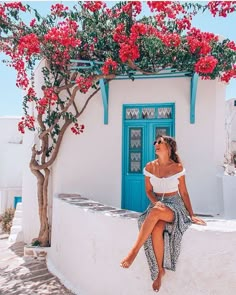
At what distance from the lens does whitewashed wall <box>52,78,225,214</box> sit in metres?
6.89

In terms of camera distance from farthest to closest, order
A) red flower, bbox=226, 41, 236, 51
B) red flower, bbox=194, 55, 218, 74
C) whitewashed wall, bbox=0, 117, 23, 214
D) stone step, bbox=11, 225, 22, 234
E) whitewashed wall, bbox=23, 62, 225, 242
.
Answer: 1. whitewashed wall, bbox=0, 117, 23, 214
2. stone step, bbox=11, 225, 22, 234
3. whitewashed wall, bbox=23, 62, 225, 242
4. red flower, bbox=226, 41, 236, 51
5. red flower, bbox=194, 55, 218, 74

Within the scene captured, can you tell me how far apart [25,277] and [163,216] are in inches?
131

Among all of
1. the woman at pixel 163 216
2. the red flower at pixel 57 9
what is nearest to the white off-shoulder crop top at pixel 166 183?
the woman at pixel 163 216

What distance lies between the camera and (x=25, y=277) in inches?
237

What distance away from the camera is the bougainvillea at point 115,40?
5.75 metres

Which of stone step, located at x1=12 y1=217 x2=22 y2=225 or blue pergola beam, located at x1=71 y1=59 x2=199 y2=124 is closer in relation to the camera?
blue pergola beam, located at x1=71 y1=59 x2=199 y2=124


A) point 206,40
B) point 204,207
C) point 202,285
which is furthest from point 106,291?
point 206,40

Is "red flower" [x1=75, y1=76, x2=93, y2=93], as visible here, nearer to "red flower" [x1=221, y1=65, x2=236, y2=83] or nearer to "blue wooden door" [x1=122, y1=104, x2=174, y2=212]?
"blue wooden door" [x1=122, y1=104, x2=174, y2=212]

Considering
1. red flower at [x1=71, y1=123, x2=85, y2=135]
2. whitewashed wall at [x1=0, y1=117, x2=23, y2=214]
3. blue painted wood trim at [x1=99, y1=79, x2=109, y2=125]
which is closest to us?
blue painted wood trim at [x1=99, y1=79, x2=109, y2=125]

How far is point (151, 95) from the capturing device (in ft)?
23.5

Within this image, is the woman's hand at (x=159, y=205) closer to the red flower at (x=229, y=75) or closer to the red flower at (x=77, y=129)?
the red flower at (x=229, y=75)

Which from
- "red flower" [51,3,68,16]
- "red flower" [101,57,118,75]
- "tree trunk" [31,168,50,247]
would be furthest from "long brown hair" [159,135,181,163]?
"tree trunk" [31,168,50,247]

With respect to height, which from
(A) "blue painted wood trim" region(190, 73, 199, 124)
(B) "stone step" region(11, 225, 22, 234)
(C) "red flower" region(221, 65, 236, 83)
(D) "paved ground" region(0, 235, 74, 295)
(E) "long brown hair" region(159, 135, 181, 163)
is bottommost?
(D) "paved ground" region(0, 235, 74, 295)

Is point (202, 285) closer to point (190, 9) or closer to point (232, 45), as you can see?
point (232, 45)
